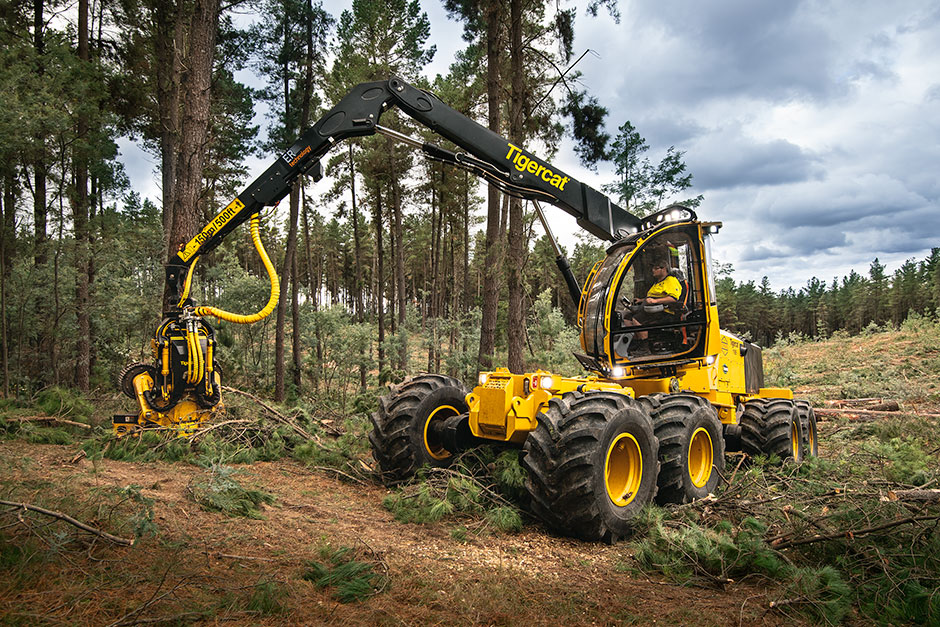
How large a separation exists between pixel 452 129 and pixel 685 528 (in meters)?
4.93

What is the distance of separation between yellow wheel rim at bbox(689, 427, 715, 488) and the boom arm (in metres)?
2.64

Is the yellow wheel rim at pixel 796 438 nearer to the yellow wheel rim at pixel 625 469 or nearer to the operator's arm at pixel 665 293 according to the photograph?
the operator's arm at pixel 665 293

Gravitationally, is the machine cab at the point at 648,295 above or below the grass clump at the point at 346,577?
above

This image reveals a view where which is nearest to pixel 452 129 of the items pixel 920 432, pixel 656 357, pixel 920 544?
pixel 656 357

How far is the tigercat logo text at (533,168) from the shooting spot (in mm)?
6625

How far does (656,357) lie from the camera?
652cm

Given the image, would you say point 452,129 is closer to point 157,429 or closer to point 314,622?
point 314,622

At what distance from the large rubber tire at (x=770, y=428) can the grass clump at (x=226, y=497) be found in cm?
640

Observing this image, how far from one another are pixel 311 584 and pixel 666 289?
494cm

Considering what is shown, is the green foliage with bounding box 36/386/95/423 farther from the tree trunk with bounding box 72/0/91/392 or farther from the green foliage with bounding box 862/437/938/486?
the green foliage with bounding box 862/437/938/486

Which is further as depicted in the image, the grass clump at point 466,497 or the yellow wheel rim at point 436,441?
the yellow wheel rim at point 436,441

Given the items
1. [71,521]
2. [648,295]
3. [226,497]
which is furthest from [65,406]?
[648,295]

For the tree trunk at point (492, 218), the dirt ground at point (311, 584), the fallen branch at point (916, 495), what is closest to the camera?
the dirt ground at point (311, 584)

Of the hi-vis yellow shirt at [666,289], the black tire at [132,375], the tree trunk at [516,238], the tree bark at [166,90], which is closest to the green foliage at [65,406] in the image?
the black tire at [132,375]
